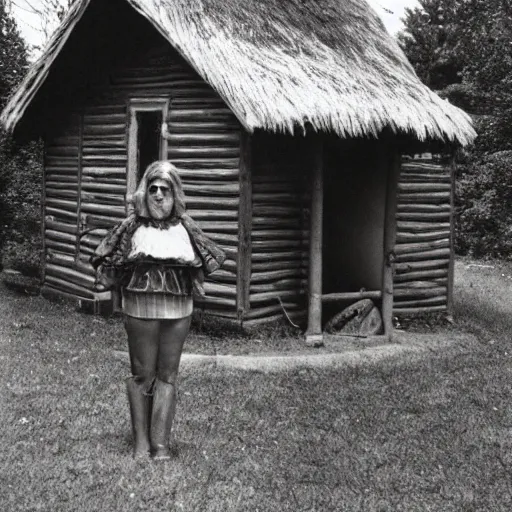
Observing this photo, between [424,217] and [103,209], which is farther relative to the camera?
[424,217]

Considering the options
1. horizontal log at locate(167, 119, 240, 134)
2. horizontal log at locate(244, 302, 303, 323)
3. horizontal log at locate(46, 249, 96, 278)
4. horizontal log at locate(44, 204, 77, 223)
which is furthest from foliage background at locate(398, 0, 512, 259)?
horizontal log at locate(167, 119, 240, 134)

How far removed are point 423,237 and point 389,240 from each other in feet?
6.29

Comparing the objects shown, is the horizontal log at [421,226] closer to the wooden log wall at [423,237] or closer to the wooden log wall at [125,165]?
the wooden log wall at [423,237]

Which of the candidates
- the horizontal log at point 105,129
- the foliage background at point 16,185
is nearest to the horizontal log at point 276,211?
the horizontal log at point 105,129

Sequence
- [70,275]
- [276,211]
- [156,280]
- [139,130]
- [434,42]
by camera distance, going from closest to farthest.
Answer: [156,280], [276,211], [139,130], [70,275], [434,42]

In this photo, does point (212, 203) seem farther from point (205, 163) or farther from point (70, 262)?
point (70, 262)

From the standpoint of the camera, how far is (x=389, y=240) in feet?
33.4

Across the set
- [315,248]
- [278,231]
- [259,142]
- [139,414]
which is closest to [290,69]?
[259,142]

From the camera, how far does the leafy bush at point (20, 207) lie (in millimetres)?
15250

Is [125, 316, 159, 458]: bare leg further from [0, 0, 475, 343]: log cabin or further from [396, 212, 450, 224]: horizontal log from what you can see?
[396, 212, 450, 224]: horizontal log

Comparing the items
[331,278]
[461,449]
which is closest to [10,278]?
[331,278]

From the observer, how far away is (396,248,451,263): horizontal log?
11.7 meters

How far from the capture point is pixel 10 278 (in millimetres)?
14531

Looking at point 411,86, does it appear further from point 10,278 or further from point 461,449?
point 10,278
